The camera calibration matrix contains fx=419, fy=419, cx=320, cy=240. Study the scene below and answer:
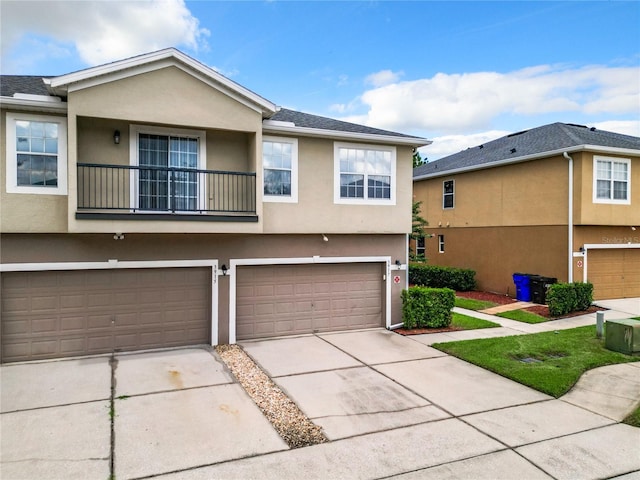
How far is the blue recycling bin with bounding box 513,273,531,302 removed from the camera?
16266mm

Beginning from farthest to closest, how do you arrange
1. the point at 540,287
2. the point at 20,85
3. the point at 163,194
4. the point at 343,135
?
the point at 540,287
the point at 343,135
the point at 163,194
the point at 20,85

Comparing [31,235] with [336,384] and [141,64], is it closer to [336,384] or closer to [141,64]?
[141,64]

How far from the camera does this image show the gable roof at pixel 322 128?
10.8 m

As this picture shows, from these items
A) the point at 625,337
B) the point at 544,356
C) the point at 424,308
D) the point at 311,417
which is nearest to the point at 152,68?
the point at 311,417

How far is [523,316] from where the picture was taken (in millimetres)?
13828

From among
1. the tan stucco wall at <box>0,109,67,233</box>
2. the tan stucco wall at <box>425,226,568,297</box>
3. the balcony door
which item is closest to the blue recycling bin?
the tan stucco wall at <box>425,226,568,297</box>

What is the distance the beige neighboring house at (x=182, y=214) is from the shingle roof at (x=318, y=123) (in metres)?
0.12

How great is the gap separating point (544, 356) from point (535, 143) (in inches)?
450

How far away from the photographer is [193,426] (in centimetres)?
620

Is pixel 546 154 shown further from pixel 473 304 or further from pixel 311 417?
pixel 311 417

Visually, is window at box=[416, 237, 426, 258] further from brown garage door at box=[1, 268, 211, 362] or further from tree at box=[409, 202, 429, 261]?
brown garage door at box=[1, 268, 211, 362]

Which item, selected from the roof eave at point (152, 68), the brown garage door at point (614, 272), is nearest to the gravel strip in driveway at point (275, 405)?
the roof eave at point (152, 68)

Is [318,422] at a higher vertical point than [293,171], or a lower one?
lower

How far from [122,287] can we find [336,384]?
5.61 meters
